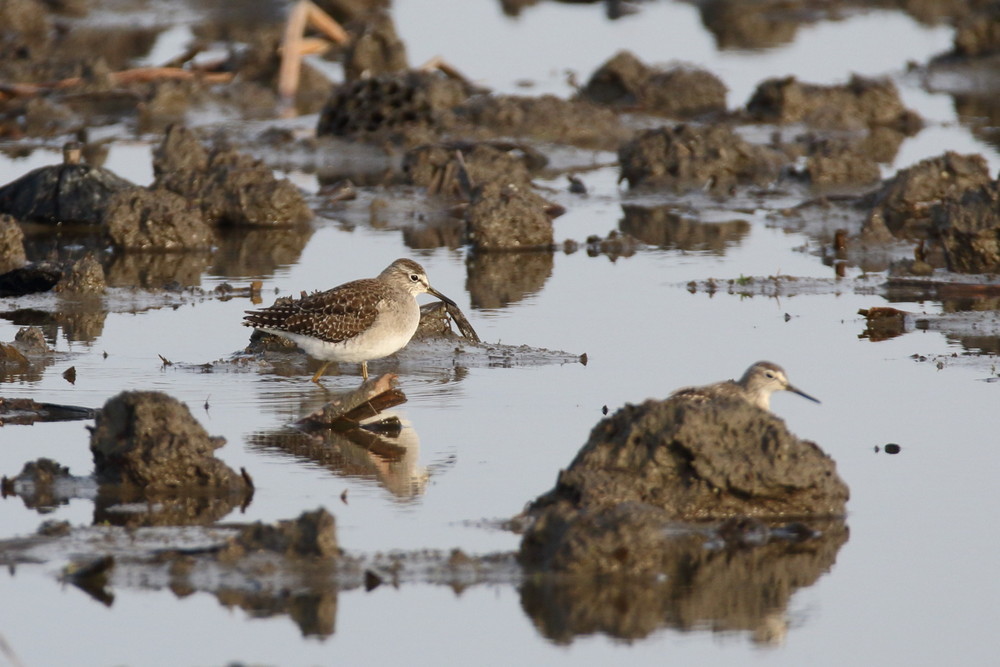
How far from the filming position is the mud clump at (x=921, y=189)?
18.4 meters

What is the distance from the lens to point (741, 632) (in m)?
7.33

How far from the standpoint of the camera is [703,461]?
866cm

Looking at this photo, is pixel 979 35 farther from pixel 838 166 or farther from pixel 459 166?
pixel 459 166

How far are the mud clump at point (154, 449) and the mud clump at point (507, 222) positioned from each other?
334 inches

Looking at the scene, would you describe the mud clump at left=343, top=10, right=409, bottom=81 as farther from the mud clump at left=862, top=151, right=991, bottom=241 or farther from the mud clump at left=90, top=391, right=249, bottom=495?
the mud clump at left=90, top=391, right=249, bottom=495

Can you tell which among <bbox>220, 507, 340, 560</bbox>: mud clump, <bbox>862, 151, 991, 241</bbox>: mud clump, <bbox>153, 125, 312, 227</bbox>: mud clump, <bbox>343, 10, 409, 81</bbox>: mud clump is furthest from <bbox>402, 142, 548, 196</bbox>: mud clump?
<bbox>220, 507, 340, 560</bbox>: mud clump

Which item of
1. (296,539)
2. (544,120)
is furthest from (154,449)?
(544,120)

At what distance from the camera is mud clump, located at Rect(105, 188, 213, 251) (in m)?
17.4

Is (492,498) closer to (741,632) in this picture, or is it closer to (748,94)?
(741,632)

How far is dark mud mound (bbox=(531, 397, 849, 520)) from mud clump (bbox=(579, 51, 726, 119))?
18229 millimetres

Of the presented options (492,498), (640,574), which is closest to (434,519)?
(492,498)


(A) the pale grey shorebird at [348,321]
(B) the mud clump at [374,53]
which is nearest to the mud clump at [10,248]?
(A) the pale grey shorebird at [348,321]

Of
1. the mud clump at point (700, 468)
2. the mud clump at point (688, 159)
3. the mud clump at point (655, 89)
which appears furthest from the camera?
the mud clump at point (655, 89)

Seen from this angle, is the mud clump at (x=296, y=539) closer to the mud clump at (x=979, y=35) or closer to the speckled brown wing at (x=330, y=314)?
the speckled brown wing at (x=330, y=314)
